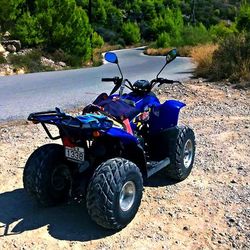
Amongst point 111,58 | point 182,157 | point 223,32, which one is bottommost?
point 223,32

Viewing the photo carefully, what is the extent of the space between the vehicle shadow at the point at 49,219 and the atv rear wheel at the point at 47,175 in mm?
144

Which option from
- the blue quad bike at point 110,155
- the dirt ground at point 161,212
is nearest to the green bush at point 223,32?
the dirt ground at point 161,212

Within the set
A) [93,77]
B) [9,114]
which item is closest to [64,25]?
[93,77]

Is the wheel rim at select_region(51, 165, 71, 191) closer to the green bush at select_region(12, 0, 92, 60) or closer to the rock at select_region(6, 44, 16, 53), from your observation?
the rock at select_region(6, 44, 16, 53)

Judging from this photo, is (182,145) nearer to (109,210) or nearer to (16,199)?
(109,210)

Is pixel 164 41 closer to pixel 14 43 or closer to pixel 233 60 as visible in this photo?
pixel 14 43

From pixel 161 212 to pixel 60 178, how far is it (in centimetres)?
107

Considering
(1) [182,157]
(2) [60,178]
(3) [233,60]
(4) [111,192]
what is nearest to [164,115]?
(1) [182,157]

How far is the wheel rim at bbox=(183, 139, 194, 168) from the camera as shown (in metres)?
5.31

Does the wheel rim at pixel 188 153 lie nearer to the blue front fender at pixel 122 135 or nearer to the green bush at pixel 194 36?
the blue front fender at pixel 122 135

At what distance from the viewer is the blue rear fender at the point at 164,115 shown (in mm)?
4984

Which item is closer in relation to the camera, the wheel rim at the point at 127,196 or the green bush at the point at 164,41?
the wheel rim at the point at 127,196

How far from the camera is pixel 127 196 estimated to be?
13.6ft

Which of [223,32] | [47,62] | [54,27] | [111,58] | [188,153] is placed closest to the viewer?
[111,58]
